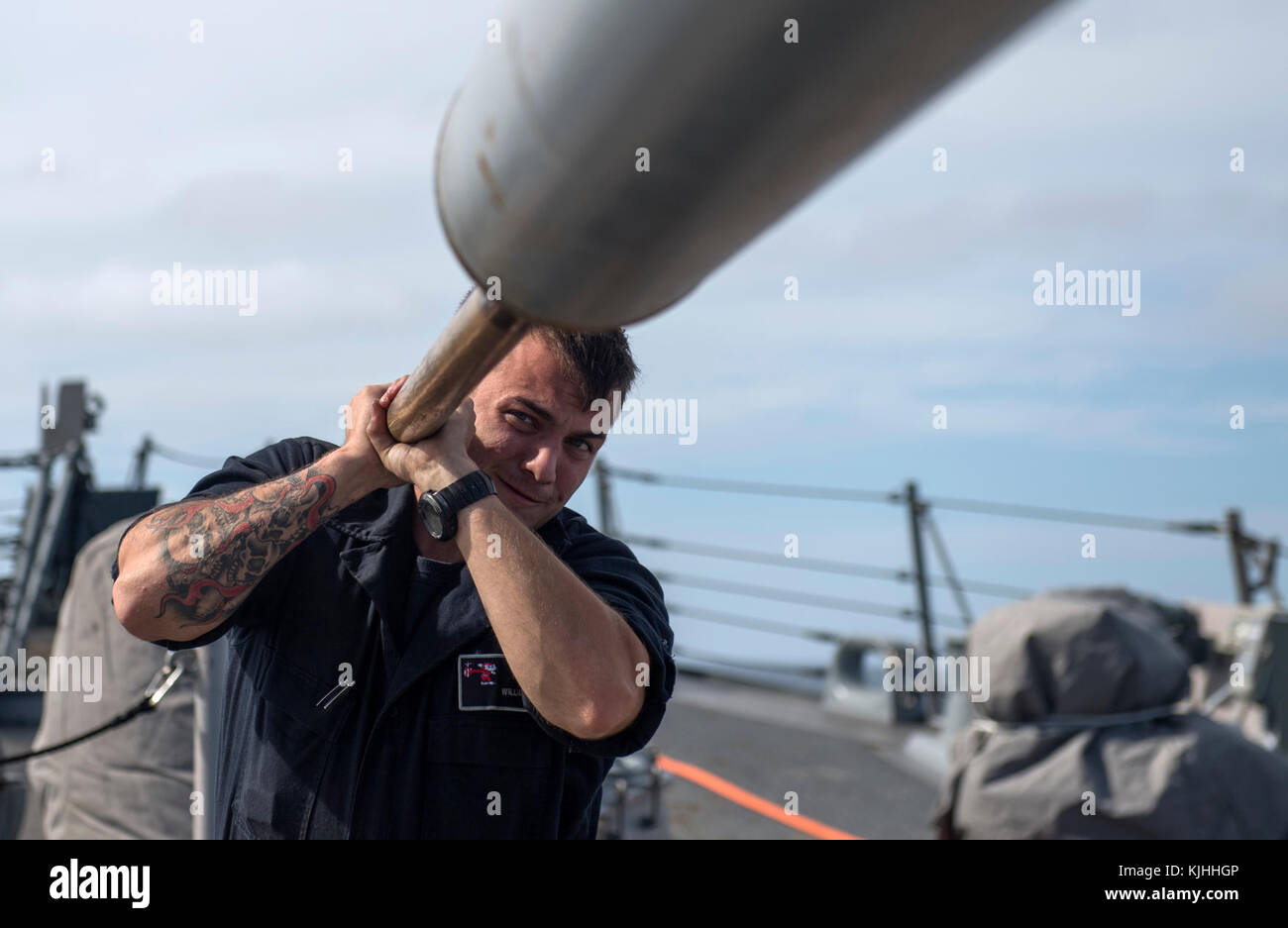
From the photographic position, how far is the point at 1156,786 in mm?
3369

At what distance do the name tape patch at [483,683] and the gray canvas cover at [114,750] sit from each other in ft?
7.27

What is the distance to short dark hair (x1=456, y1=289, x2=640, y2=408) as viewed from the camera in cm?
181

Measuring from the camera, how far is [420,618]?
186 cm

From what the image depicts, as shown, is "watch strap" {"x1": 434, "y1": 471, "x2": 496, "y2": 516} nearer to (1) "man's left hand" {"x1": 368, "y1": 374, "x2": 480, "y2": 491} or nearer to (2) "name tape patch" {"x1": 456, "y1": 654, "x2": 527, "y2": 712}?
(1) "man's left hand" {"x1": 368, "y1": 374, "x2": 480, "y2": 491}

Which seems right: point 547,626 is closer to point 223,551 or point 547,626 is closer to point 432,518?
point 432,518

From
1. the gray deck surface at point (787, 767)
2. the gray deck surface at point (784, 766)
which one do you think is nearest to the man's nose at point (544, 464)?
the gray deck surface at point (784, 766)

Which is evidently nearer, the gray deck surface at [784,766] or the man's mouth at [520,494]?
the man's mouth at [520,494]

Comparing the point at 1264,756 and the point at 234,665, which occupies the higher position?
the point at 234,665

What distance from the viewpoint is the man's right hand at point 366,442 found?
5.26 ft

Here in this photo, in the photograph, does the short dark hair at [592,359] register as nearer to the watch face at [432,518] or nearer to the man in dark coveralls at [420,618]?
the man in dark coveralls at [420,618]

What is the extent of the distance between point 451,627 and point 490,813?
31 cm

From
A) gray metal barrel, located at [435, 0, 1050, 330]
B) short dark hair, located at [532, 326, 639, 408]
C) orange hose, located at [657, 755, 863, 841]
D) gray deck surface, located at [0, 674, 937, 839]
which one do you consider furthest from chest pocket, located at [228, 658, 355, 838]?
orange hose, located at [657, 755, 863, 841]
